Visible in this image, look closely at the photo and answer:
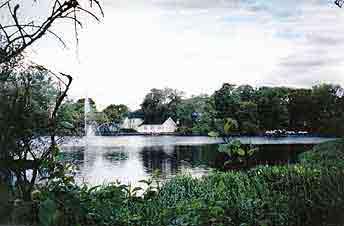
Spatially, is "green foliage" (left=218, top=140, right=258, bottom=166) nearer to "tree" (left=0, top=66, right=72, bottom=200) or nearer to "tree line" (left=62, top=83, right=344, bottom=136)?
"tree" (left=0, top=66, right=72, bottom=200)

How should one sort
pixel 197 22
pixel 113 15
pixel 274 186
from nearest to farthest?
pixel 113 15
pixel 274 186
pixel 197 22

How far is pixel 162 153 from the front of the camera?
17.4 m

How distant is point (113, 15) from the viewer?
8.21ft

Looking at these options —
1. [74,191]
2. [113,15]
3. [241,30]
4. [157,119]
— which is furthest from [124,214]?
[157,119]

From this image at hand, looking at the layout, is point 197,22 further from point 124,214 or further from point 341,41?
point 124,214

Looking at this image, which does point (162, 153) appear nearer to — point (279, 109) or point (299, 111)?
point (299, 111)

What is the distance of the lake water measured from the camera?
1148 cm

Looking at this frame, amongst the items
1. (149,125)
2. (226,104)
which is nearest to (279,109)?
(149,125)

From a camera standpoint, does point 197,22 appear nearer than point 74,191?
No

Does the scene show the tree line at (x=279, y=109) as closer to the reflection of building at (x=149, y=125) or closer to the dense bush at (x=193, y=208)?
the reflection of building at (x=149, y=125)

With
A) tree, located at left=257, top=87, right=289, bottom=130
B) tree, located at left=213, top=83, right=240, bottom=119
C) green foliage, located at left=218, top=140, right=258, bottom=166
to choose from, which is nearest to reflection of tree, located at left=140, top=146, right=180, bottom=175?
tree, located at left=257, top=87, right=289, bottom=130

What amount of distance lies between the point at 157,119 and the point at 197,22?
1053 cm

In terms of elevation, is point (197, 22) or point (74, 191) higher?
point (197, 22)

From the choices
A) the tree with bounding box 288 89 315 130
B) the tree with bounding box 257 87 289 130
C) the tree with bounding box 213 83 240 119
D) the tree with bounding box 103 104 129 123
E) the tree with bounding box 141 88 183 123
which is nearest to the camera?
the tree with bounding box 213 83 240 119
